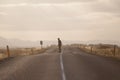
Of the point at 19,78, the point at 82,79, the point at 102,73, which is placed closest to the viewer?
the point at 82,79

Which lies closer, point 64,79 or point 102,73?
point 64,79

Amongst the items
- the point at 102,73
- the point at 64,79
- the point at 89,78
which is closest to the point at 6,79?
the point at 64,79

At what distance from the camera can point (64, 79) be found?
14.8 meters

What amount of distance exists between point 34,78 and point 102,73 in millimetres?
4109

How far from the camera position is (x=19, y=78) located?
1579 centimetres

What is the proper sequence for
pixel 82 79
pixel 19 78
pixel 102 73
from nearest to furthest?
pixel 82 79 < pixel 19 78 < pixel 102 73

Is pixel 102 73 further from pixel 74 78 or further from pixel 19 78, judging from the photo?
pixel 19 78

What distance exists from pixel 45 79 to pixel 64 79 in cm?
100

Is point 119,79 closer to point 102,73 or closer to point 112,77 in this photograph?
point 112,77

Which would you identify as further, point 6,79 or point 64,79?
point 6,79

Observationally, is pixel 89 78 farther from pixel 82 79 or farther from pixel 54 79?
pixel 54 79

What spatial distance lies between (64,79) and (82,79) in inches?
34.6

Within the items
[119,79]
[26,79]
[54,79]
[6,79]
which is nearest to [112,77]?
[119,79]

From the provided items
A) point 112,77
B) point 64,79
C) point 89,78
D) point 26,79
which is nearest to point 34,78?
point 26,79
